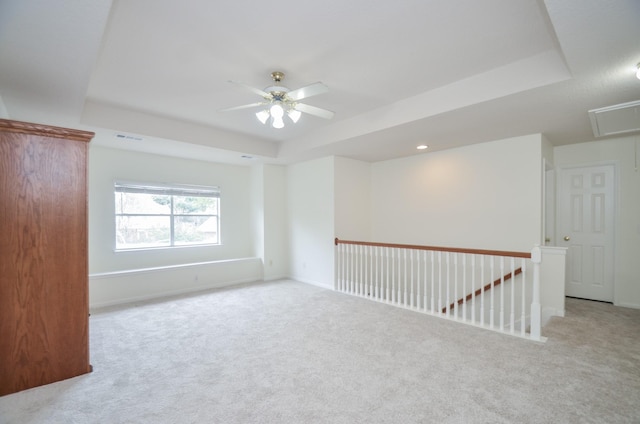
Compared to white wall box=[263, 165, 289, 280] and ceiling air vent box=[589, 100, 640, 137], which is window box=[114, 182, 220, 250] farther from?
ceiling air vent box=[589, 100, 640, 137]

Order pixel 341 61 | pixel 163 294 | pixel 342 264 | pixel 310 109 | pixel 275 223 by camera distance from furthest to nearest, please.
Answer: pixel 275 223 < pixel 342 264 < pixel 163 294 < pixel 310 109 < pixel 341 61

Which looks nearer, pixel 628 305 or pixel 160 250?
pixel 628 305

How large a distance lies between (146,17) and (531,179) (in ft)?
14.9

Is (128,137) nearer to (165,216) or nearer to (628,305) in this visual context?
(165,216)

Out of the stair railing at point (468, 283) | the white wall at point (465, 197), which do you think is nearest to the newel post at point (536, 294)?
the stair railing at point (468, 283)

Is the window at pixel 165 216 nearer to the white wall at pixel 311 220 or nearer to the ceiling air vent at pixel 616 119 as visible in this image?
the white wall at pixel 311 220

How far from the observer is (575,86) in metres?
2.37

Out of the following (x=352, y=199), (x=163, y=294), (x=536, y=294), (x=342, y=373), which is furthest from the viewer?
(x=352, y=199)

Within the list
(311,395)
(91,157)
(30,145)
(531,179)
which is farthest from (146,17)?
(531,179)

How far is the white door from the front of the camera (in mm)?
4008

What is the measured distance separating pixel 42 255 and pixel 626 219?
6.58m

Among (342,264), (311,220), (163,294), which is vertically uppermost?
(311,220)

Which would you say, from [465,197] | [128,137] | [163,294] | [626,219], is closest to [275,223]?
[163,294]

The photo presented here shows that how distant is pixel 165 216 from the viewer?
511cm
